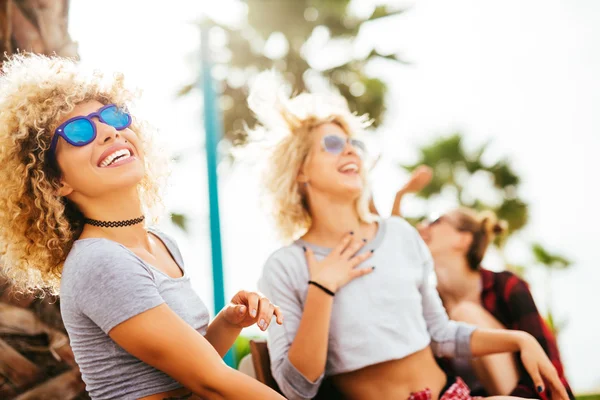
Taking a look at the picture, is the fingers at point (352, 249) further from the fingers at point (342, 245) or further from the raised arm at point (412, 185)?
the raised arm at point (412, 185)

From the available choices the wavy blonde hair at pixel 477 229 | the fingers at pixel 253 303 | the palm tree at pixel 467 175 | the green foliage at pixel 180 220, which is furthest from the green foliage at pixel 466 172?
the fingers at pixel 253 303

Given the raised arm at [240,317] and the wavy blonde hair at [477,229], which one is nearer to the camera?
the raised arm at [240,317]

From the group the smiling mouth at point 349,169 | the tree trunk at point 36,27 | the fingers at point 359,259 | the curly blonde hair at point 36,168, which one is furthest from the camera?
the smiling mouth at point 349,169

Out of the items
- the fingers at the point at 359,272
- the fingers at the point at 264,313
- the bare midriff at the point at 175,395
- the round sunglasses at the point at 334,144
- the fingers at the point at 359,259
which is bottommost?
the bare midriff at the point at 175,395

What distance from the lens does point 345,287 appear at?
2641 millimetres

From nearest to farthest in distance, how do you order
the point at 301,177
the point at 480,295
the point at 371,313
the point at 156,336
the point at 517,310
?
the point at 156,336 → the point at 371,313 → the point at 301,177 → the point at 517,310 → the point at 480,295

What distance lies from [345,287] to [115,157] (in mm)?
1162

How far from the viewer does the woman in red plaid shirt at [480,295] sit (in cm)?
314

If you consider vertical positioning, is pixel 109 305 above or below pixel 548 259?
above

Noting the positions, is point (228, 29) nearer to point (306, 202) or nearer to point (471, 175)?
point (471, 175)

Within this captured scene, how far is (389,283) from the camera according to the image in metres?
2.66

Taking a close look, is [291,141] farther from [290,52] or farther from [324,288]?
[290,52]

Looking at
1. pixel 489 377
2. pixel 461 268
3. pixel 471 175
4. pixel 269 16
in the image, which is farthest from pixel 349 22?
pixel 489 377

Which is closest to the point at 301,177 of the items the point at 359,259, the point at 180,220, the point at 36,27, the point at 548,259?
the point at 359,259
